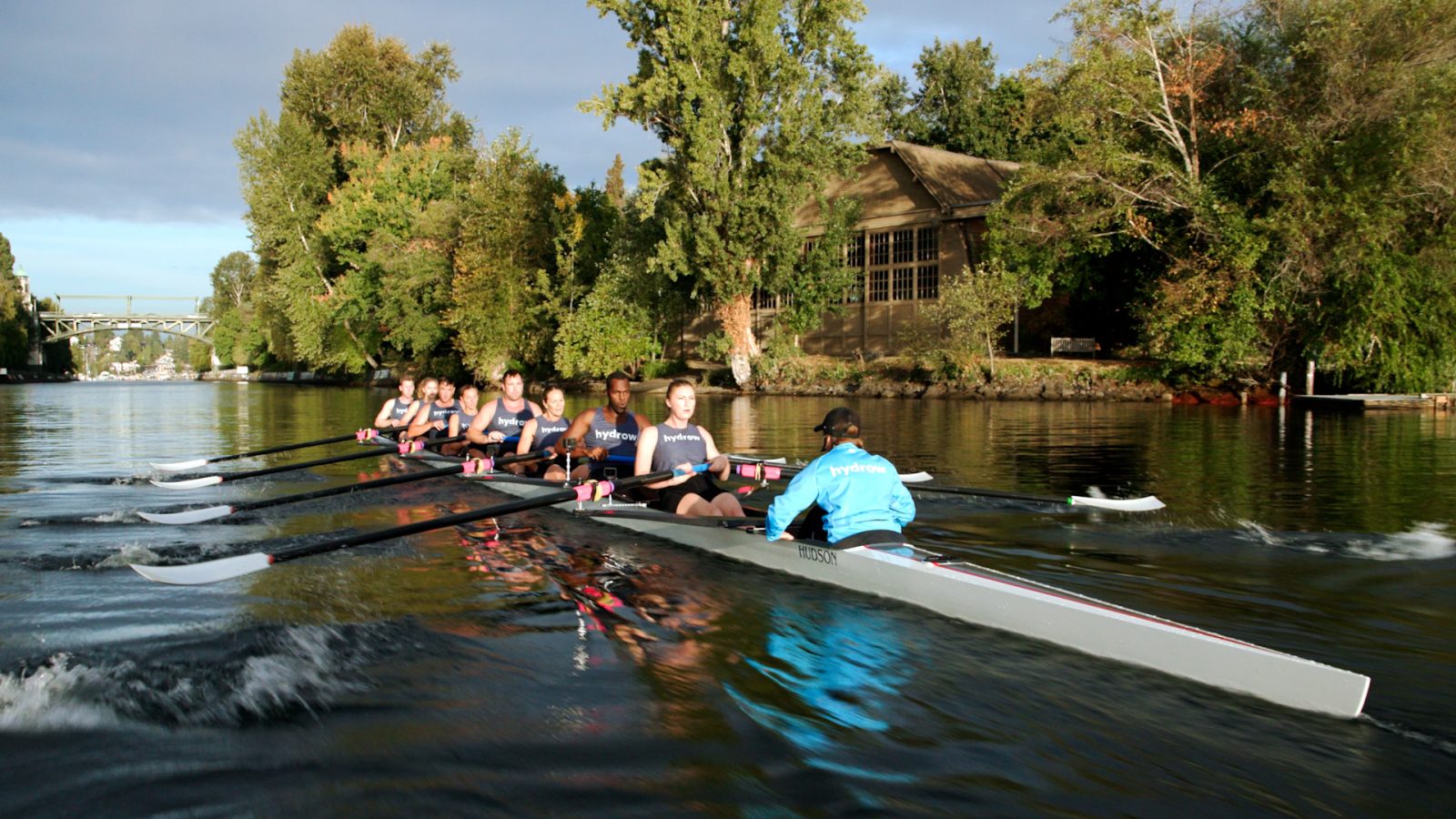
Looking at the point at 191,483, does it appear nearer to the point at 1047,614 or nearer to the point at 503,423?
the point at 503,423

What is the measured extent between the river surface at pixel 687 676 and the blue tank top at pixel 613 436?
39.6 inches

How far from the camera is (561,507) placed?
37.0ft

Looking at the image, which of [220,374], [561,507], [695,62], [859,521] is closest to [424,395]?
[561,507]

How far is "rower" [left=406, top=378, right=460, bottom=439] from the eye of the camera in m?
16.4

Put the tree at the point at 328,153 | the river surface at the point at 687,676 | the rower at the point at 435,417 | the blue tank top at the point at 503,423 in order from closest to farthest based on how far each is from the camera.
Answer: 1. the river surface at the point at 687,676
2. the blue tank top at the point at 503,423
3. the rower at the point at 435,417
4. the tree at the point at 328,153

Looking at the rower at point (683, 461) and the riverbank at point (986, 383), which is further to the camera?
the riverbank at point (986, 383)

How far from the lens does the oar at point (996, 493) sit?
880 cm

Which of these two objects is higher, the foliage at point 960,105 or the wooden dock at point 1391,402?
the foliage at point 960,105

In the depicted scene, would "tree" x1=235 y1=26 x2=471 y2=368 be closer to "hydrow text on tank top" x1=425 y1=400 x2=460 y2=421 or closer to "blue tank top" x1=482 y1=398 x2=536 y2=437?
"hydrow text on tank top" x1=425 y1=400 x2=460 y2=421

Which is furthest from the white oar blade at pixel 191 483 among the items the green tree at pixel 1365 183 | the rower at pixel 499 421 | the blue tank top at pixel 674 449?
the green tree at pixel 1365 183

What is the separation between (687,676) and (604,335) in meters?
38.8

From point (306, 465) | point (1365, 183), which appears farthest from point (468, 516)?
point (1365, 183)

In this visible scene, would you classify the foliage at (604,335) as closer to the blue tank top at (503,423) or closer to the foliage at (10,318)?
the blue tank top at (503,423)

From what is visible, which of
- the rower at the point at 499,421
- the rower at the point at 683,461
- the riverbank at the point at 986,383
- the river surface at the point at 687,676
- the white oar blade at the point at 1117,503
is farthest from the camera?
the riverbank at the point at 986,383
